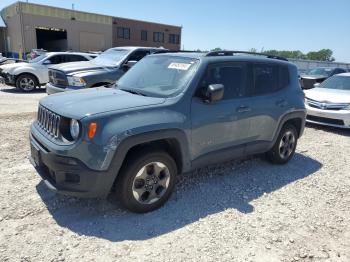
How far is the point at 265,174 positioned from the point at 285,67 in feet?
5.94

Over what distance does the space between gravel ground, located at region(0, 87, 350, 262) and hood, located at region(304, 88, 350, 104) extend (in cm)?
378

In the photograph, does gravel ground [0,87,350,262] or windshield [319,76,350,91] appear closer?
gravel ground [0,87,350,262]

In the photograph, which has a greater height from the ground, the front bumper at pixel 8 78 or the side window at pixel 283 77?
the side window at pixel 283 77

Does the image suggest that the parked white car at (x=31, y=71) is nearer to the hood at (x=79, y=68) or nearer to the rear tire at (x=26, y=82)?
the rear tire at (x=26, y=82)

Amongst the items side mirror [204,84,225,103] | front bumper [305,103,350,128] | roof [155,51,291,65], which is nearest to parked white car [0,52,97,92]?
front bumper [305,103,350,128]

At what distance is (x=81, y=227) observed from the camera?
328cm

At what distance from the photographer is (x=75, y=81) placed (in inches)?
306

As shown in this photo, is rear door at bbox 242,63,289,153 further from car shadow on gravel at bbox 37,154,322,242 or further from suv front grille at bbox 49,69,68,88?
suv front grille at bbox 49,69,68,88

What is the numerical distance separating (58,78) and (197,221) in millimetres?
6263

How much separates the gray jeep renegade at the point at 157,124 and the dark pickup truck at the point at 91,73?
3333 mm

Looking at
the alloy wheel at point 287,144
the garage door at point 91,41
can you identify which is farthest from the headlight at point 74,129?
the garage door at point 91,41

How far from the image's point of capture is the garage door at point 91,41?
41.9 m

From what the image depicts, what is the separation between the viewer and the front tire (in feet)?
11.0

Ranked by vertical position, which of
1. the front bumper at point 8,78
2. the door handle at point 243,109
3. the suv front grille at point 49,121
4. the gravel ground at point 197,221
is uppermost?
the door handle at point 243,109
